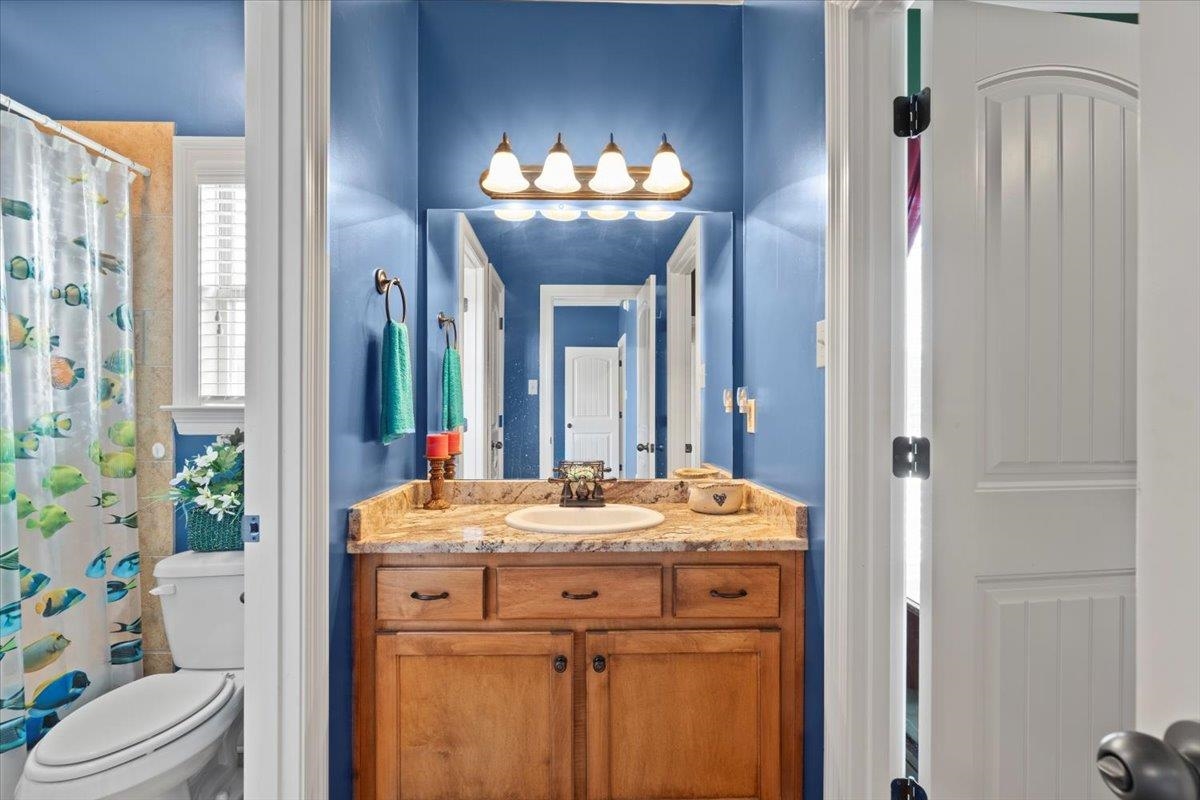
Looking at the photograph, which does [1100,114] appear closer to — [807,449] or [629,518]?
[807,449]

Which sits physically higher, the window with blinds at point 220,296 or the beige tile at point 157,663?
the window with blinds at point 220,296

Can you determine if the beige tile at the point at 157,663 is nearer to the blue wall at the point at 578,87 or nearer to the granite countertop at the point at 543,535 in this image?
the granite countertop at the point at 543,535

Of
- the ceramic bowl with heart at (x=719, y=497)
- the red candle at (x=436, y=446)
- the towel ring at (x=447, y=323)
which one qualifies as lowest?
the ceramic bowl with heart at (x=719, y=497)

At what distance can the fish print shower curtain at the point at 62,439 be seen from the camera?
174 cm

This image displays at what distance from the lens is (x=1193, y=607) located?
Result: 0.40 meters

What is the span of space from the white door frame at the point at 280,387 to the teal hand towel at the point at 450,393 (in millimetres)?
851

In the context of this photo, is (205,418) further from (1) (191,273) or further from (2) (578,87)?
(2) (578,87)

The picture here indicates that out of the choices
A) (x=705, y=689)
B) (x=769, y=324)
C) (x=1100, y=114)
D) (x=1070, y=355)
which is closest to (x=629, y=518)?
(x=705, y=689)

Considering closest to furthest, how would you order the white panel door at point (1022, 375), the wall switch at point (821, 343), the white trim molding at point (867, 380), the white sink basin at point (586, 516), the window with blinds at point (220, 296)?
the white panel door at point (1022, 375)
the white trim molding at point (867, 380)
the wall switch at point (821, 343)
the white sink basin at point (586, 516)
the window with blinds at point (220, 296)

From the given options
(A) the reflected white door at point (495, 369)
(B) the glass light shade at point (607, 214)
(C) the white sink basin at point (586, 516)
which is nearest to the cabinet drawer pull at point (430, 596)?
(C) the white sink basin at point (586, 516)

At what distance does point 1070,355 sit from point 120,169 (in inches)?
107

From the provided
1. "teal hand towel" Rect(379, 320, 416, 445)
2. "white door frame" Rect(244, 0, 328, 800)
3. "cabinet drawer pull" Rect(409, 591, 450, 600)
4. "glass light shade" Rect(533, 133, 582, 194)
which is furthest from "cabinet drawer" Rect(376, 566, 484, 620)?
"glass light shade" Rect(533, 133, 582, 194)

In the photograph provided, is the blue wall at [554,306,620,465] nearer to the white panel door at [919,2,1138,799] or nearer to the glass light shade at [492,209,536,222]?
the glass light shade at [492,209,536,222]

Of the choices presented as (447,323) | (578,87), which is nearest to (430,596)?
(447,323)
